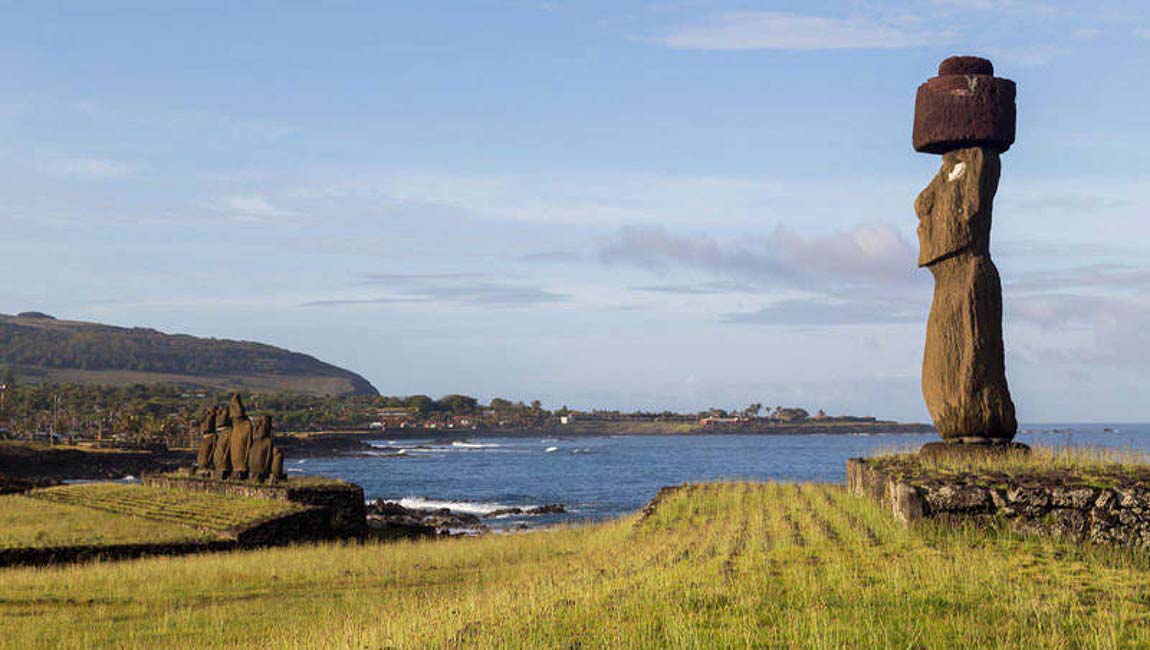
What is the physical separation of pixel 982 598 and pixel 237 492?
29663mm

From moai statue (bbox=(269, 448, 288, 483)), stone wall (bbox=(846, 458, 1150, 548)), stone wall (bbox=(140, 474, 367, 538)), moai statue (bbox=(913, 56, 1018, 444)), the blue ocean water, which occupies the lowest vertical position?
the blue ocean water

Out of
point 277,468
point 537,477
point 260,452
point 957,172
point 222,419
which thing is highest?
point 957,172

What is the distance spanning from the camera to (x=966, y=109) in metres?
20.2

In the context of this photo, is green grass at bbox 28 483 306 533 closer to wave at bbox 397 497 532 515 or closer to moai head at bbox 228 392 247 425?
moai head at bbox 228 392 247 425

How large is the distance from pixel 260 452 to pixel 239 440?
189 centimetres

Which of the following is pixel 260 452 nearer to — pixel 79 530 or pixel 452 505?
pixel 79 530

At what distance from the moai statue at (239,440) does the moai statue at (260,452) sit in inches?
16.4

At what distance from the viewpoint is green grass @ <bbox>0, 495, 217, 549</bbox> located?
26734 mm

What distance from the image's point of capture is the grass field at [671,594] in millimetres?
9953

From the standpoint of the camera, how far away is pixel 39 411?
620 ft

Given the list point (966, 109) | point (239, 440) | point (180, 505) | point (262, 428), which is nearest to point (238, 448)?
point (239, 440)

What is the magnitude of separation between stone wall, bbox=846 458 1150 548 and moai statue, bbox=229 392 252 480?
27361mm

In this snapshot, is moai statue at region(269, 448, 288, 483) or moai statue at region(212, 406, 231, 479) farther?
moai statue at region(212, 406, 231, 479)

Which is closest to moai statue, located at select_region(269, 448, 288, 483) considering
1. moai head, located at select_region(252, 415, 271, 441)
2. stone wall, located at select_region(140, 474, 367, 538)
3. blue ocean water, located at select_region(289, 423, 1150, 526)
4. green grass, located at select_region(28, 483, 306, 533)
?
stone wall, located at select_region(140, 474, 367, 538)
